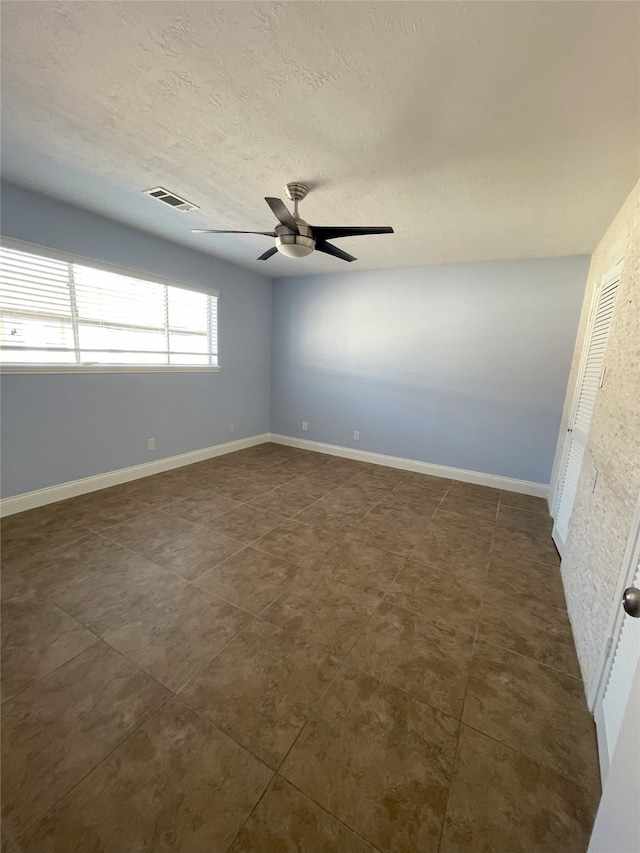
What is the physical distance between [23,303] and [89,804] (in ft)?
10.8

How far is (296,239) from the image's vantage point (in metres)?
2.17

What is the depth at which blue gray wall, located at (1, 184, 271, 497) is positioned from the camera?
9.00 feet

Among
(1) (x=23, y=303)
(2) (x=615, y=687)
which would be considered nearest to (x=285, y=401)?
(1) (x=23, y=303)

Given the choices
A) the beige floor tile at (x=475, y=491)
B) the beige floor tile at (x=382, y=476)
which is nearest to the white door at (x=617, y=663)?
the beige floor tile at (x=475, y=491)

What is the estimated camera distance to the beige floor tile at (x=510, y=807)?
1026 millimetres

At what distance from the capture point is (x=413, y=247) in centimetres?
338

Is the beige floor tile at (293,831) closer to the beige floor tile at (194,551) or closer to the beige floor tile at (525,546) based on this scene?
the beige floor tile at (194,551)

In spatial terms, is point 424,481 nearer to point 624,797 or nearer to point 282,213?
point 282,213

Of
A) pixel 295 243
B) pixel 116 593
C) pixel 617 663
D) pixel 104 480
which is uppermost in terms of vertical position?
pixel 295 243

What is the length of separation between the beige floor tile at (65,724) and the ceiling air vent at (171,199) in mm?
3011

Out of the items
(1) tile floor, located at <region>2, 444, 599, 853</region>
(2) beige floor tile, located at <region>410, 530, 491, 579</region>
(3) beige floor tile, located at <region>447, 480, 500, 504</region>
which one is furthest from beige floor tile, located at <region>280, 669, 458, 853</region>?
(3) beige floor tile, located at <region>447, 480, 500, 504</region>

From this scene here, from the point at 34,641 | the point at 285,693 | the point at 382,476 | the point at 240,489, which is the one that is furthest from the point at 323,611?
the point at 382,476

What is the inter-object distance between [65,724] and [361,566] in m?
1.71

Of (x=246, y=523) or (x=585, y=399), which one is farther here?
(x=246, y=523)
